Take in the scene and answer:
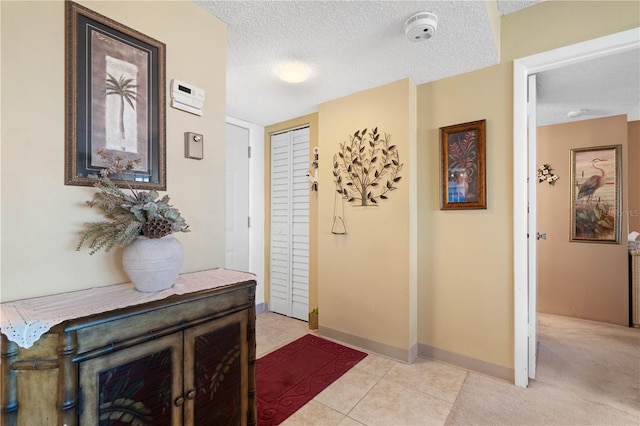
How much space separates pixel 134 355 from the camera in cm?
100

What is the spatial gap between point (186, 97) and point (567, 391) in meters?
3.09

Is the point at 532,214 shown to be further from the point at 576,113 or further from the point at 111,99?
the point at 111,99

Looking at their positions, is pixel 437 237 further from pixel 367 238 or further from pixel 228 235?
pixel 228 235

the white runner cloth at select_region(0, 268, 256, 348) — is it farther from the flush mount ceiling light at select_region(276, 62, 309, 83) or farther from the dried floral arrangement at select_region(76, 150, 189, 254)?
the flush mount ceiling light at select_region(276, 62, 309, 83)

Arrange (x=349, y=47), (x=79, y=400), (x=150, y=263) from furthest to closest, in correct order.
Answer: (x=349, y=47) < (x=150, y=263) < (x=79, y=400)

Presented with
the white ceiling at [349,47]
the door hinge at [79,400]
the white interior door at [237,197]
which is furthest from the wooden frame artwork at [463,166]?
the door hinge at [79,400]

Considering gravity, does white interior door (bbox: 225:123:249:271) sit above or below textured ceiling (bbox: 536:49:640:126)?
below

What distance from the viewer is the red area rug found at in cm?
193

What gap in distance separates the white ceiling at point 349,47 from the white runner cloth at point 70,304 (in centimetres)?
146

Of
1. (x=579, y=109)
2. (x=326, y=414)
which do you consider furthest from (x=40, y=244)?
(x=579, y=109)

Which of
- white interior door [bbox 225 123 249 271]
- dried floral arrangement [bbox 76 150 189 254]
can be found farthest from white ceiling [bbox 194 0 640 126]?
dried floral arrangement [bbox 76 150 189 254]

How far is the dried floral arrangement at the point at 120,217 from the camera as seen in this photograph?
3.76ft

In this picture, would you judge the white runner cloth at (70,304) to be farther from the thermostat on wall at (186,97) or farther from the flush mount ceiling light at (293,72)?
the flush mount ceiling light at (293,72)

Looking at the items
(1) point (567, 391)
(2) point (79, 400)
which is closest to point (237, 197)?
(2) point (79, 400)
